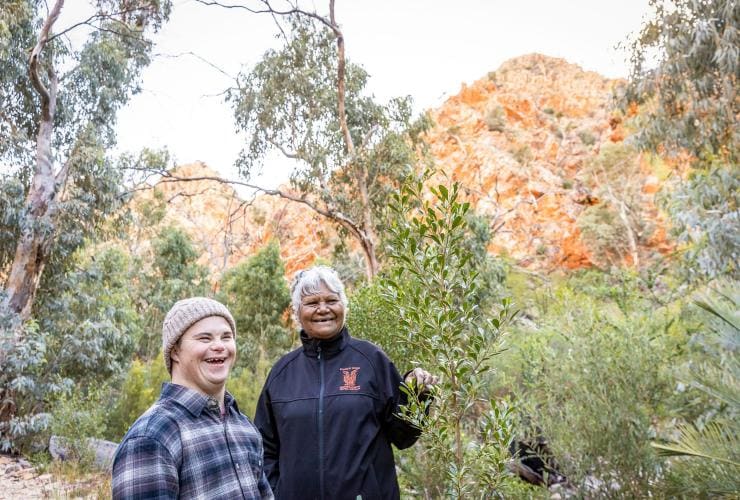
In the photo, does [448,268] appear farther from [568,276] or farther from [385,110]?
[568,276]

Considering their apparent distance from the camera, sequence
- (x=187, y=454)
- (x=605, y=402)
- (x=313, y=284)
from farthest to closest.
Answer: (x=605, y=402) < (x=313, y=284) < (x=187, y=454)

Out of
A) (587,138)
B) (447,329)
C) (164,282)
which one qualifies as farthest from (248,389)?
(587,138)

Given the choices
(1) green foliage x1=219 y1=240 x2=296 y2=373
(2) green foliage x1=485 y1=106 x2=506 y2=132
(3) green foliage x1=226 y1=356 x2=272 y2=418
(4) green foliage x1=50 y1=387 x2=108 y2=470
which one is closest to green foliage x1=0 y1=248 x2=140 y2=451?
(4) green foliage x1=50 y1=387 x2=108 y2=470

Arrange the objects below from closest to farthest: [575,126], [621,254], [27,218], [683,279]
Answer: [683,279] < [27,218] < [621,254] < [575,126]

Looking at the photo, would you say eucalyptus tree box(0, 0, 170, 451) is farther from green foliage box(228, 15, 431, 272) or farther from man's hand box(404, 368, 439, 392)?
man's hand box(404, 368, 439, 392)

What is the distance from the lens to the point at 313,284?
2.11 meters

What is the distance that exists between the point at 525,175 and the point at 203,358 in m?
37.5

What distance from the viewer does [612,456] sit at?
3.44 meters

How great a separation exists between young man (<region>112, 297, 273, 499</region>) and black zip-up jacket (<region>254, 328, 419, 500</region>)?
45cm

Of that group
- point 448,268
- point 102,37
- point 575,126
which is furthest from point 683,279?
point 575,126

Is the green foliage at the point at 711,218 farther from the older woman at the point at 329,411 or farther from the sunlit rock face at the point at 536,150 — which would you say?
the sunlit rock face at the point at 536,150

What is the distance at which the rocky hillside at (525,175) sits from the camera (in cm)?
2980

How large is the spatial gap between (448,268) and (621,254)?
1150 inches

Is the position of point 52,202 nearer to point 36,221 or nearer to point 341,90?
point 36,221
